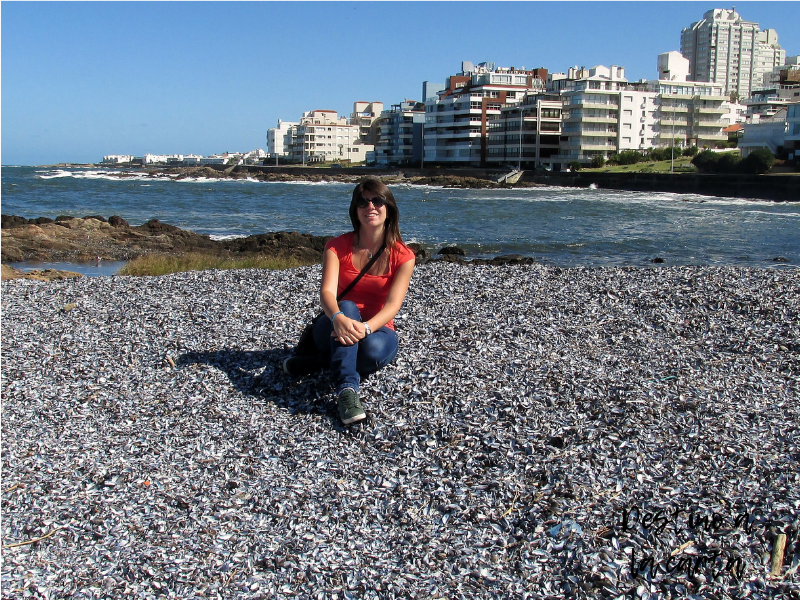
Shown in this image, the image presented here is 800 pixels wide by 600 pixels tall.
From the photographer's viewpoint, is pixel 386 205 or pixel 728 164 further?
pixel 728 164

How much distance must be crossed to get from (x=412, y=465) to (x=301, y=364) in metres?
1.51

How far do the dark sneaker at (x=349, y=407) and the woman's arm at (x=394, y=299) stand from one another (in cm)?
44

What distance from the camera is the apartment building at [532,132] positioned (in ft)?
287

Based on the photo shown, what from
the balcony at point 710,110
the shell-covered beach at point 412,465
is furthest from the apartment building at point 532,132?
the shell-covered beach at point 412,465

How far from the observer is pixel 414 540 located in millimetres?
3643

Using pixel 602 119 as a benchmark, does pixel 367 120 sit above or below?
above

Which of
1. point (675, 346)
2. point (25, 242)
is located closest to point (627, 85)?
point (25, 242)

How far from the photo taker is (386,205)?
16.9 feet

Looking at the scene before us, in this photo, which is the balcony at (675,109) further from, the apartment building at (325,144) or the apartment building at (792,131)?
the apartment building at (325,144)

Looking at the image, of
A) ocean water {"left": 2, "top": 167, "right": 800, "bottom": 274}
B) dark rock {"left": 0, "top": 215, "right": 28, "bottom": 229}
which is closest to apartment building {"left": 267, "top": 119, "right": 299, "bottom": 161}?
ocean water {"left": 2, "top": 167, "right": 800, "bottom": 274}

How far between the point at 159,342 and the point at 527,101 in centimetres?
9021

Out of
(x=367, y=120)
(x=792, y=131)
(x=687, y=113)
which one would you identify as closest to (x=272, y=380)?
(x=792, y=131)

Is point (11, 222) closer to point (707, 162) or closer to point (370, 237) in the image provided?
point (370, 237)

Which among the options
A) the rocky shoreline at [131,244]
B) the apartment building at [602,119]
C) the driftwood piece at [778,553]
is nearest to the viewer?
the driftwood piece at [778,553]
